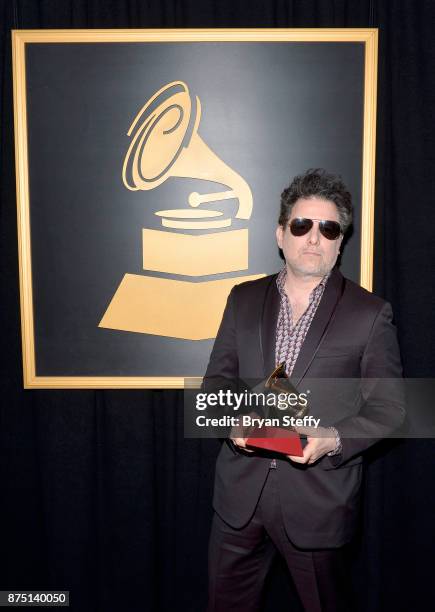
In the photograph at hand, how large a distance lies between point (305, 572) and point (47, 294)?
1381 mm

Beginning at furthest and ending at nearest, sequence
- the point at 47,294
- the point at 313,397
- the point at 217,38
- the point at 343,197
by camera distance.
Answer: the point at 47,294 < the point at 217,38 < the point at 343,197 < the point at 313,397

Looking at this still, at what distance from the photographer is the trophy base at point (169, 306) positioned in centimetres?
205

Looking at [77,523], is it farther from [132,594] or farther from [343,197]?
[343,197]

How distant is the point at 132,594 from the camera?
2.34 meters

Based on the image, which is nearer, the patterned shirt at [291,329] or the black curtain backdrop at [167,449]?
the patterned shirt at [291,329]

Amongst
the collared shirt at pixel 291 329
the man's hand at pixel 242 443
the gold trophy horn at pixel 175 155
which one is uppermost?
the gold trophy horn at pixel 175 155

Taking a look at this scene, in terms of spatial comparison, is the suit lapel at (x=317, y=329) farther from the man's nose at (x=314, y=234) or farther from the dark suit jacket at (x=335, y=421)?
the man's nose at (x=314, y=234)

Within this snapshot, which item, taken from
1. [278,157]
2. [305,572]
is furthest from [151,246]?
[305,572]

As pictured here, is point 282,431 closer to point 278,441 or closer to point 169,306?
point 278,441

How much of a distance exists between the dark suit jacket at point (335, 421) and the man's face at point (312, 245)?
0.27 feet

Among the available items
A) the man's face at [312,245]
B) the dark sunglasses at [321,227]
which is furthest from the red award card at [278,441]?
the dark sunglasses at [321,227]

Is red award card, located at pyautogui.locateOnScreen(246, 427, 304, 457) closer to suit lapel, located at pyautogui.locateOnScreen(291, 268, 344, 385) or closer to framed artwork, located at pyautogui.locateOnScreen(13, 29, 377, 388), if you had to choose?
suit lapel, located at pyautogui.locateOnScreen(291, 268, 344, 385)

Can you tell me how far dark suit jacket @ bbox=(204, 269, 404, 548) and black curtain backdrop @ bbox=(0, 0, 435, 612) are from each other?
64cm

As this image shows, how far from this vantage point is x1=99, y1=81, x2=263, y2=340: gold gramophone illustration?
201 cm
